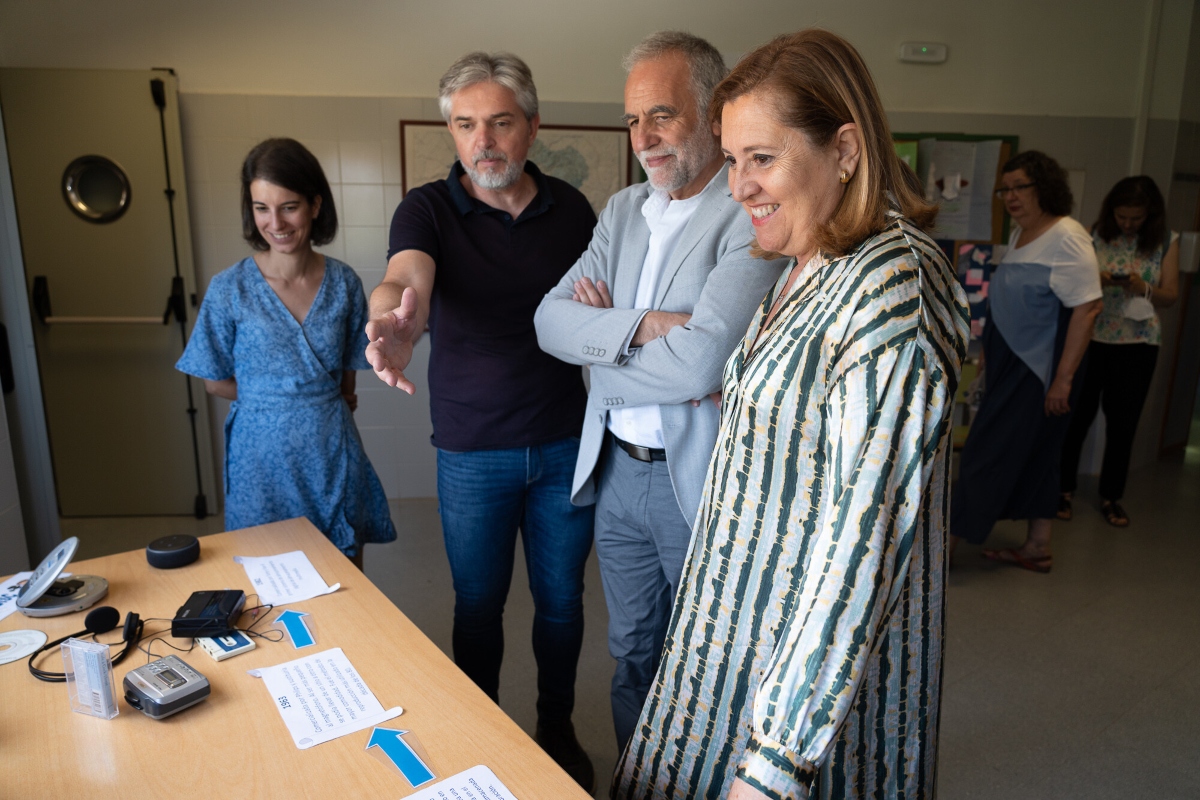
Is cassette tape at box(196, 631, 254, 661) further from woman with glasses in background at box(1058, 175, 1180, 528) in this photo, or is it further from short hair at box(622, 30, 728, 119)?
woman with glasses in background at box(1058, 175, 1180, 528)

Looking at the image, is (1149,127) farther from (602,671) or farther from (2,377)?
(2,377)

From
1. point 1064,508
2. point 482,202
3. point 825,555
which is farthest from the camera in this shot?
point 1064,508

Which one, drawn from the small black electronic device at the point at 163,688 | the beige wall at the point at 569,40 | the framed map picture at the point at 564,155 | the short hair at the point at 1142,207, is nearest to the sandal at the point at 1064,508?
the short hair at the point at 1142,207

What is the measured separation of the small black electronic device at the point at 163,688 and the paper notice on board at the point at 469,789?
1.29 ft

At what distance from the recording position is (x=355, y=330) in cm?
221

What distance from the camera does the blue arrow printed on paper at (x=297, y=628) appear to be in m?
1.32

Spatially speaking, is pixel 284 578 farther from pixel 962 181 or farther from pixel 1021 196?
pixel 962 181

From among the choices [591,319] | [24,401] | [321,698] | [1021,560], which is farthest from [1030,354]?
[24,401]

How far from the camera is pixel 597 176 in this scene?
165 inches

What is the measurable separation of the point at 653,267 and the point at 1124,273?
3.44m

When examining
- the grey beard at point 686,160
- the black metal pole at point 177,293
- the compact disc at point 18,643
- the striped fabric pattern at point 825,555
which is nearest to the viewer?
the striped fabric pattern at point 825,555

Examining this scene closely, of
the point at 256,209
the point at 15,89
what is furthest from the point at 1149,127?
the point at 15,89

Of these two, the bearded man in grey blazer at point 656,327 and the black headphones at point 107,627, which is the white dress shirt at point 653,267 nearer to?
the bearded man in grey blazer at point 656,327

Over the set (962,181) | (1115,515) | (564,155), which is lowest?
(1115,515)
